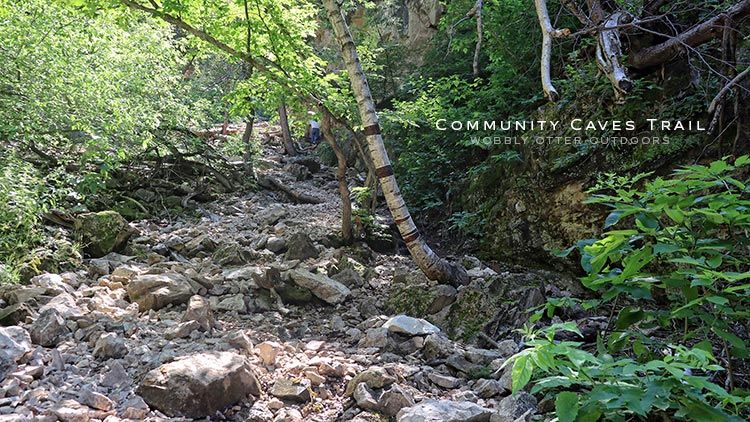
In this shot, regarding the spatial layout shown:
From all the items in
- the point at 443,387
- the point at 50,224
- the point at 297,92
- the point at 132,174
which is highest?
the point at 297,92

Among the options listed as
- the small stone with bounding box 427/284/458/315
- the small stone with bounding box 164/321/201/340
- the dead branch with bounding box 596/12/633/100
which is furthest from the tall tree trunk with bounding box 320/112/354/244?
the dead branch with bounding box 596/12/633/100

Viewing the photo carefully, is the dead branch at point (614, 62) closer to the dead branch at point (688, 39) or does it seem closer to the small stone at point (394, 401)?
the dead branch at point (688, 39)

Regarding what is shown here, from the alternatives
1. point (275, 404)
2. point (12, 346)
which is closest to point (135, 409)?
point (275, 404)

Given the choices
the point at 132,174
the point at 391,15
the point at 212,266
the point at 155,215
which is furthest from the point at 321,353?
the point at 391,15

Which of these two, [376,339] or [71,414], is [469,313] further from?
[71,414]

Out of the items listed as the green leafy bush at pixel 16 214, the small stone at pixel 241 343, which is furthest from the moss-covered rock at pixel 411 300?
the green leafy bush at pixel 16 214

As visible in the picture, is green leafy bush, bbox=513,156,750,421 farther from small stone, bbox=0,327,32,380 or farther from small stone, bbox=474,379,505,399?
small stone, bbox=0,327,32,380

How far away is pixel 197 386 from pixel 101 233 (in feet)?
14.3

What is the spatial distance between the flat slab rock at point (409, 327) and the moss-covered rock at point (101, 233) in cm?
425

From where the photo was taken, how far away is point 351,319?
15.2ft

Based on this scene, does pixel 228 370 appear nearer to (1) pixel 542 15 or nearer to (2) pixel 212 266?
(2) pixel 212 266

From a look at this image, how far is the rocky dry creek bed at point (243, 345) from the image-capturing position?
8.98 ft

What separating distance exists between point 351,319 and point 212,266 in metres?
2.21

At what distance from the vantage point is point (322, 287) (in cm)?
502
